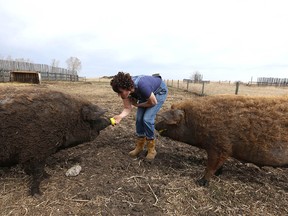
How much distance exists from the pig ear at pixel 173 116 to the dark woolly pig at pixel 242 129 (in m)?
0.25

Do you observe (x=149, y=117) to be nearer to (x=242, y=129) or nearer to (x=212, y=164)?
(x=212, y=164)

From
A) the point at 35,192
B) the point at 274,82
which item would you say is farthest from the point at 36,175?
the point at 274,82

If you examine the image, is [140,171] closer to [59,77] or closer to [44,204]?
[44,204]

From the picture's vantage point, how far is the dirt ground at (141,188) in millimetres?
3396

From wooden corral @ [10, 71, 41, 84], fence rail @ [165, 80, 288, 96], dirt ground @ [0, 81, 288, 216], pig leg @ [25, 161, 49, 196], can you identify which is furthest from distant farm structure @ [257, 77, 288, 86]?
pig leg @ [25, 161, 49, 196]

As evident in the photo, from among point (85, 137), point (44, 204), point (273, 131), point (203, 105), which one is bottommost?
point (44, 204)

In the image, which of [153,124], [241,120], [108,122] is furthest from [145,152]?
[241,120]

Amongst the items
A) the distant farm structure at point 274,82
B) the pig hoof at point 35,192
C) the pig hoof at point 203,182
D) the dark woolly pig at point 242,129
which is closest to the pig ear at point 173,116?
the dark woolly pig at point 242,129

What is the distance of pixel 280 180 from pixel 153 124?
2478 mm

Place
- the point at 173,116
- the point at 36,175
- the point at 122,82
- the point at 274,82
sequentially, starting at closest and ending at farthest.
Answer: the point at 36,175
the point at 122,82
the point at 173,116
the point at 274,82

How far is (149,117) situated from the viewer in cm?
473

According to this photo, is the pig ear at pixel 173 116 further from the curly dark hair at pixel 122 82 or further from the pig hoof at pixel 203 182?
the pig hoof at pixel 203 182

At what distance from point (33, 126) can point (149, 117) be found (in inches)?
80.4

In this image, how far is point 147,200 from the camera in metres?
3.56
